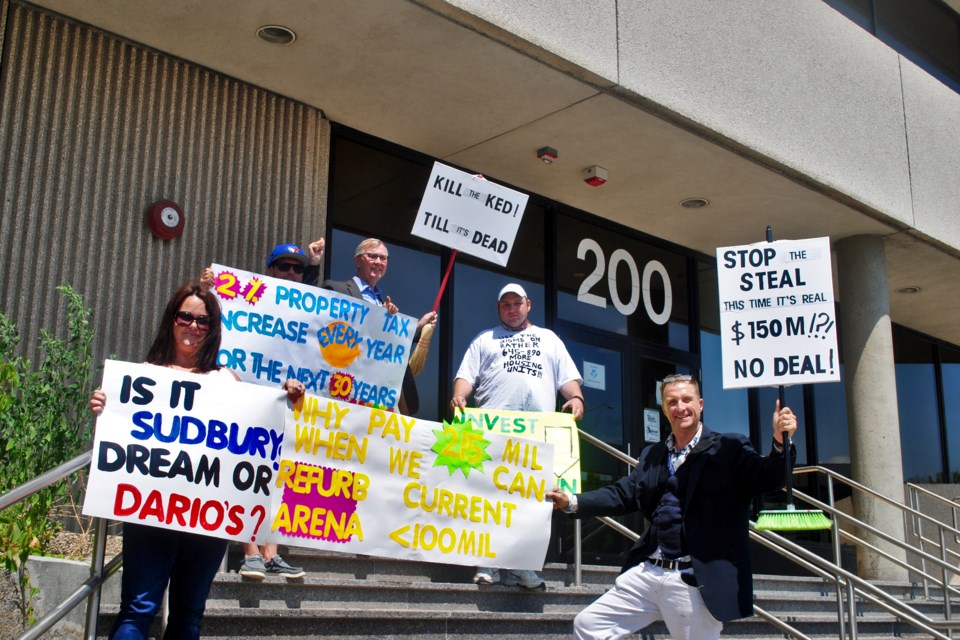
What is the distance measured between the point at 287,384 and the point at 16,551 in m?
1.37

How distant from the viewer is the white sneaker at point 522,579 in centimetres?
620

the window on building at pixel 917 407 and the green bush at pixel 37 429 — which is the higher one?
the window on building at pixel 917 407

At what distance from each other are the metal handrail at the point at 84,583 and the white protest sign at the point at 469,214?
3.03m

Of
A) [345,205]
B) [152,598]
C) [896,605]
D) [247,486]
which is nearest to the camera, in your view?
[152,598]

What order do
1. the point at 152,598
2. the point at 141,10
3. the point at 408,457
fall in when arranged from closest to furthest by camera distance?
the point at 152,598
the point at 408,457
the point at 141,10

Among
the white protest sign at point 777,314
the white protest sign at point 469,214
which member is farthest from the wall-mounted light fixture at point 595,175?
the white protest sign at point 777,314

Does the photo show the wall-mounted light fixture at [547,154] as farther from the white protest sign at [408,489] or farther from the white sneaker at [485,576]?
the white sneaker at [485,576]

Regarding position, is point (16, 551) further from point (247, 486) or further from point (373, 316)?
point (373, 316)

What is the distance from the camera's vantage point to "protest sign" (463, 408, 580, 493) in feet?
20.8

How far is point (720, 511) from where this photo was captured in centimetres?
454

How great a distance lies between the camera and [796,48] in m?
9.69

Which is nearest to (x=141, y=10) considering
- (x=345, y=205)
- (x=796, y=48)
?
(x=345, y=205)

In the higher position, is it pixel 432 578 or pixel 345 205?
pixel 345 205

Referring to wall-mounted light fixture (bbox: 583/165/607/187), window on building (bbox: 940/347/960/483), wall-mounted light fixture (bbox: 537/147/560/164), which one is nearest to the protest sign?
wall-mounted light fixture (bbox: 537/147/560/164)
